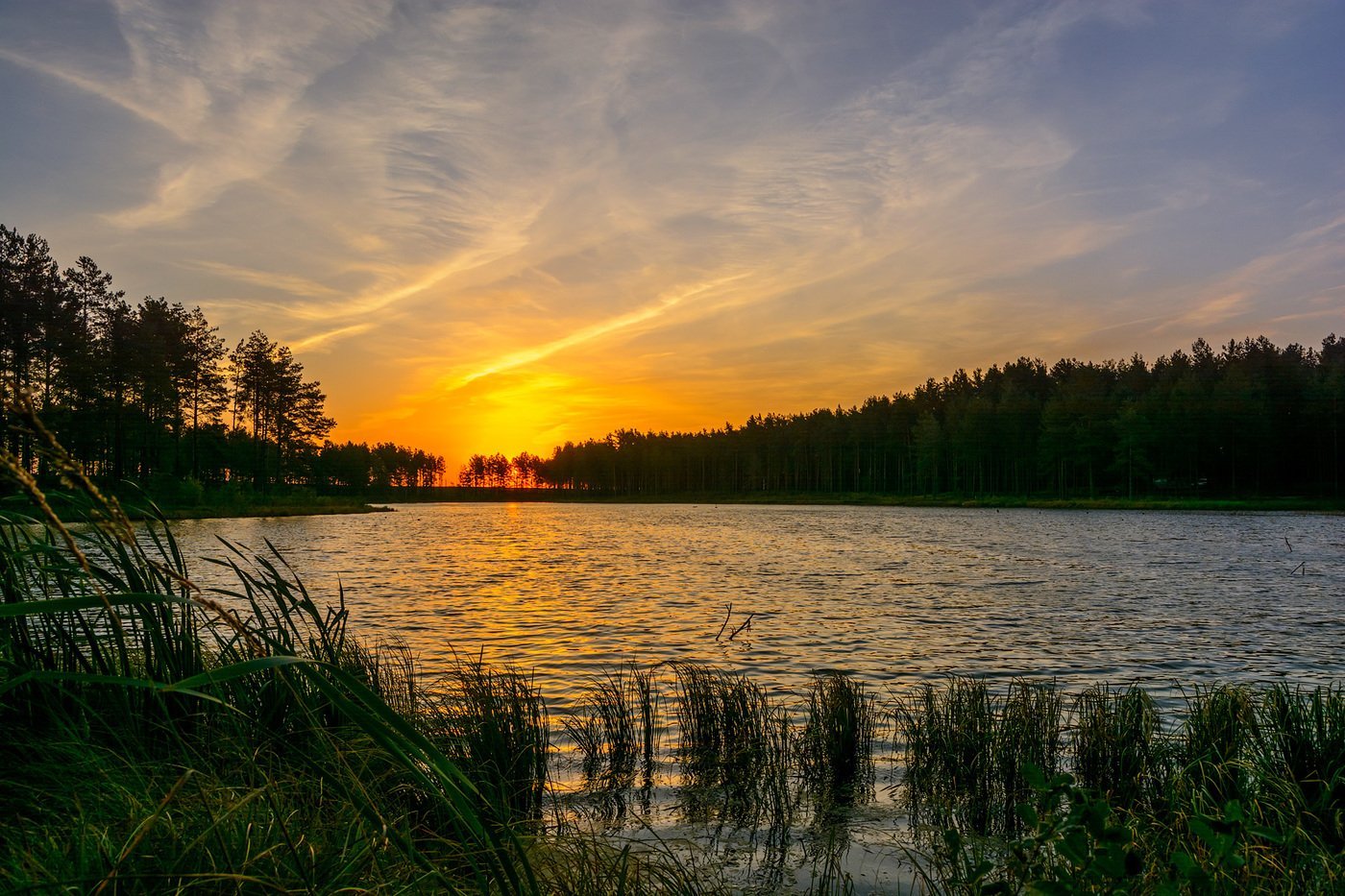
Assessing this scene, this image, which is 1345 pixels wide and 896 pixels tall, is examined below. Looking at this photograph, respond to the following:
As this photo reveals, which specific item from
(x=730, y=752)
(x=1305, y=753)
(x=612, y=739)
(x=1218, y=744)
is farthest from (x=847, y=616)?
(x=1305, y=753)

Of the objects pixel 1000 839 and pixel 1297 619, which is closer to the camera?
pixel 1000 839

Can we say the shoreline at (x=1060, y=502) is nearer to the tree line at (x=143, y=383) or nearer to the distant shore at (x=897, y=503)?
the distant shore at (x=897, y=503)

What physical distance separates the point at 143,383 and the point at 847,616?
6020cm

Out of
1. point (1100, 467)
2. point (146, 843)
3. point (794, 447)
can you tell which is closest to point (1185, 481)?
point (1100, 467)

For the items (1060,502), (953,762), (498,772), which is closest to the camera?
(498,772)

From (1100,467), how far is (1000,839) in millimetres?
119043

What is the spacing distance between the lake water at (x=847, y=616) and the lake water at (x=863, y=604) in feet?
0.31

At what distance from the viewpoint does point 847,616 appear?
19.9 metres

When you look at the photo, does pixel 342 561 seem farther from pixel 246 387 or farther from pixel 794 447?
pixel 794 447

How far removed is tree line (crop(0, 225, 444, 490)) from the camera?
164ft

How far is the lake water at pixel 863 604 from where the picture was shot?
47.3ft

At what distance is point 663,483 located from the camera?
645 feet

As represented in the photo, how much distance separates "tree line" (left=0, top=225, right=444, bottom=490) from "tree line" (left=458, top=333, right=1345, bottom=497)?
9285cm

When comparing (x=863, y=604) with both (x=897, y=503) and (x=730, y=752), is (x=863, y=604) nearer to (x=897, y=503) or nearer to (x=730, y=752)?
(x=730, y=752)
